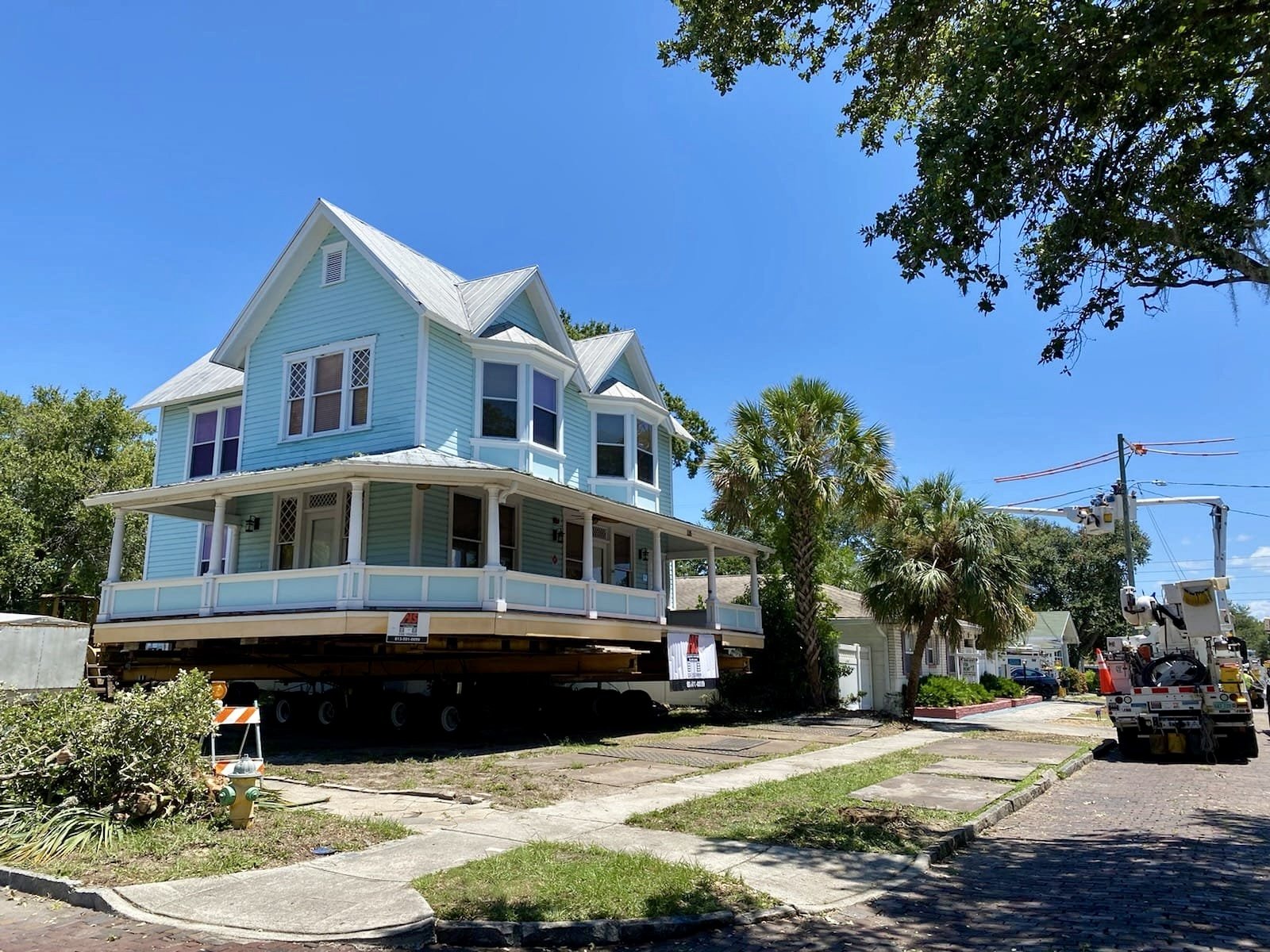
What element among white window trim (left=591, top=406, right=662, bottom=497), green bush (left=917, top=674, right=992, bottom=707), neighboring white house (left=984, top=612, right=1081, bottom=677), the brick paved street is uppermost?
white window trim (left=591, top=406, right=662, bottom=497)

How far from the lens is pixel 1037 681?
4547 centimetres

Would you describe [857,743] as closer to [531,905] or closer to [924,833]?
[924,833]

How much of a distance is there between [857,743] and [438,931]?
13.2 metres

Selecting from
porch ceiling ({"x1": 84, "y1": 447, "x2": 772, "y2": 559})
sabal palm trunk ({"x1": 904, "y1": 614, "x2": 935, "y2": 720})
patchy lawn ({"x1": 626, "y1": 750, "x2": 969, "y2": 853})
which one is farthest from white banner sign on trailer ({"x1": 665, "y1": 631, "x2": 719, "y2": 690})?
patchy lawn ({"x1": 626, "y1": 750, "x2": 969, "y2": 853})

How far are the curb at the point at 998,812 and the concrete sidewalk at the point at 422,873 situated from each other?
681 millimetres

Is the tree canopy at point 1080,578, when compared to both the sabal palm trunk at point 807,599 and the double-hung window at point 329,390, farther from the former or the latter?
the double-hung window at point 329,390

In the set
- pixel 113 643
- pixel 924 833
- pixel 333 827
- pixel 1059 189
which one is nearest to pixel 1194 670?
pixel 924 833

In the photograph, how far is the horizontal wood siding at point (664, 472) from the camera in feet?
81.5

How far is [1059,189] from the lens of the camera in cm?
859

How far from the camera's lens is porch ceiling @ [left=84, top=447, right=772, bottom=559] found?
1527cm

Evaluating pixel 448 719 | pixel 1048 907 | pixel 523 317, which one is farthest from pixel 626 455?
pixel 1048 907

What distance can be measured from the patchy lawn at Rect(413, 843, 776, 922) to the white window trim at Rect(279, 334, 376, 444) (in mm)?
13149

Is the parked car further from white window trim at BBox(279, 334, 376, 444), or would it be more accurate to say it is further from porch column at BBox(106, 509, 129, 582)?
porch column at BBox(106, 509, 129, 582)

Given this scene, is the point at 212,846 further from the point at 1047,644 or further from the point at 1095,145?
the point at 1047,644
